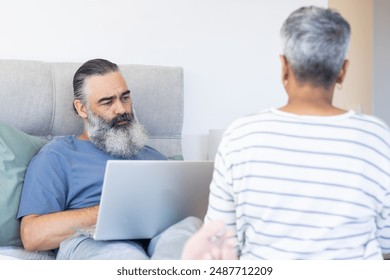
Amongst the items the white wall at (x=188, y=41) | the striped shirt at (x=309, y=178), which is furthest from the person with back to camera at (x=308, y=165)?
the white wall at (x=188, y=41)

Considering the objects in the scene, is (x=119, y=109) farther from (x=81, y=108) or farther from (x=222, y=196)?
(x=222, y=196)

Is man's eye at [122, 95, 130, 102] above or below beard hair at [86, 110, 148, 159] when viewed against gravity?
above

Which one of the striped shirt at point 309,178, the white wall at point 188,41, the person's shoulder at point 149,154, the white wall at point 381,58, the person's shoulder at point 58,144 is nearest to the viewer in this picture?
the striped shirt at point 309,178

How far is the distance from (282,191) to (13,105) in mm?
1170

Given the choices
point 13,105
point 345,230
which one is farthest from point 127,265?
point 13,105

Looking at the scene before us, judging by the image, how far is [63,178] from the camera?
5.56 feet

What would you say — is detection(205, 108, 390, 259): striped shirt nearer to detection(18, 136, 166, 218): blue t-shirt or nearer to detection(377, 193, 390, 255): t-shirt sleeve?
detection(377, 193, 390, 255): t-shirt sleeve

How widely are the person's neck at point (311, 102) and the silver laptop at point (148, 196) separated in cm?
36

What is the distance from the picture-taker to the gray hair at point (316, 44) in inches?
38.8

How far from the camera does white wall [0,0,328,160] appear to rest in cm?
209

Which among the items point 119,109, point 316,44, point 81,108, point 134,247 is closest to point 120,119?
point 119,109

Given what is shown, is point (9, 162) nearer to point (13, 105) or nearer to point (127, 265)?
point (13, 105)

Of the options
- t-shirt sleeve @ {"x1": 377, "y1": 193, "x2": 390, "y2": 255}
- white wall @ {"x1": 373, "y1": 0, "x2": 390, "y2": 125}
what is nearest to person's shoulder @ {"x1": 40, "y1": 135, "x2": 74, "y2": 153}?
t-shirt sleeve @ {"x1": 377, "y1": 193, "x2": 390, "y2": 255}

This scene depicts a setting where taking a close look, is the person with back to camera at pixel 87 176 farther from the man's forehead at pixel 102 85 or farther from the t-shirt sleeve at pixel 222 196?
the t-shirt sleeve at pixel 222 196
